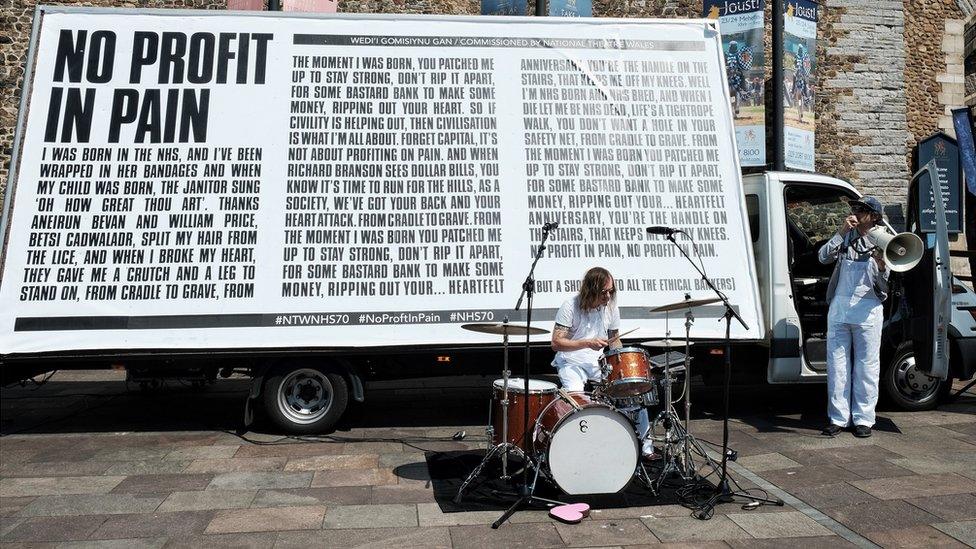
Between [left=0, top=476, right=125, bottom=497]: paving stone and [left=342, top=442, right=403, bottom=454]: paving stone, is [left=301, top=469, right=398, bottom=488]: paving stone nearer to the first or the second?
[left=342, top=442, right=403, bottom=454]: paving stone

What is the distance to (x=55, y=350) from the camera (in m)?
6.73

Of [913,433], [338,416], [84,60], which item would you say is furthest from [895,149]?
[84,60]

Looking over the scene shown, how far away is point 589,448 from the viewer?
5.01 metres

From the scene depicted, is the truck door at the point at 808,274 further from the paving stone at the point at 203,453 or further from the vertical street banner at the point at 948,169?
the vertical street banner at the point at 948,169

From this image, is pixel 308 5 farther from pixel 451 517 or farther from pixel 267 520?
pixel 451 517

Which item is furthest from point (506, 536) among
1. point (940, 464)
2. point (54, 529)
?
point (940, 464)

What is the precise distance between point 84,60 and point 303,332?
10.8 ft

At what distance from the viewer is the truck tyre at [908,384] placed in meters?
8.09

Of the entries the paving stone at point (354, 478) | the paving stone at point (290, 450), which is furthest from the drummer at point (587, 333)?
the paving stone at point (290, 450)

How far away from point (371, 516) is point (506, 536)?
1.00 metres

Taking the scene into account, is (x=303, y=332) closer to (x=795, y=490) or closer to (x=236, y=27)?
(x=236, y=27)

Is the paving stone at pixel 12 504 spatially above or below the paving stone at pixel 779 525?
below

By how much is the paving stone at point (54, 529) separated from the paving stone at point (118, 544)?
11cm

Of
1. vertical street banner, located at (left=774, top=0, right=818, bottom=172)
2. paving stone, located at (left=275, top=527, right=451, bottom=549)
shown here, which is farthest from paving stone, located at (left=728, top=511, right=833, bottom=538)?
vertical street banner, located at (left=774, top=0, right=818, bottom=172)
